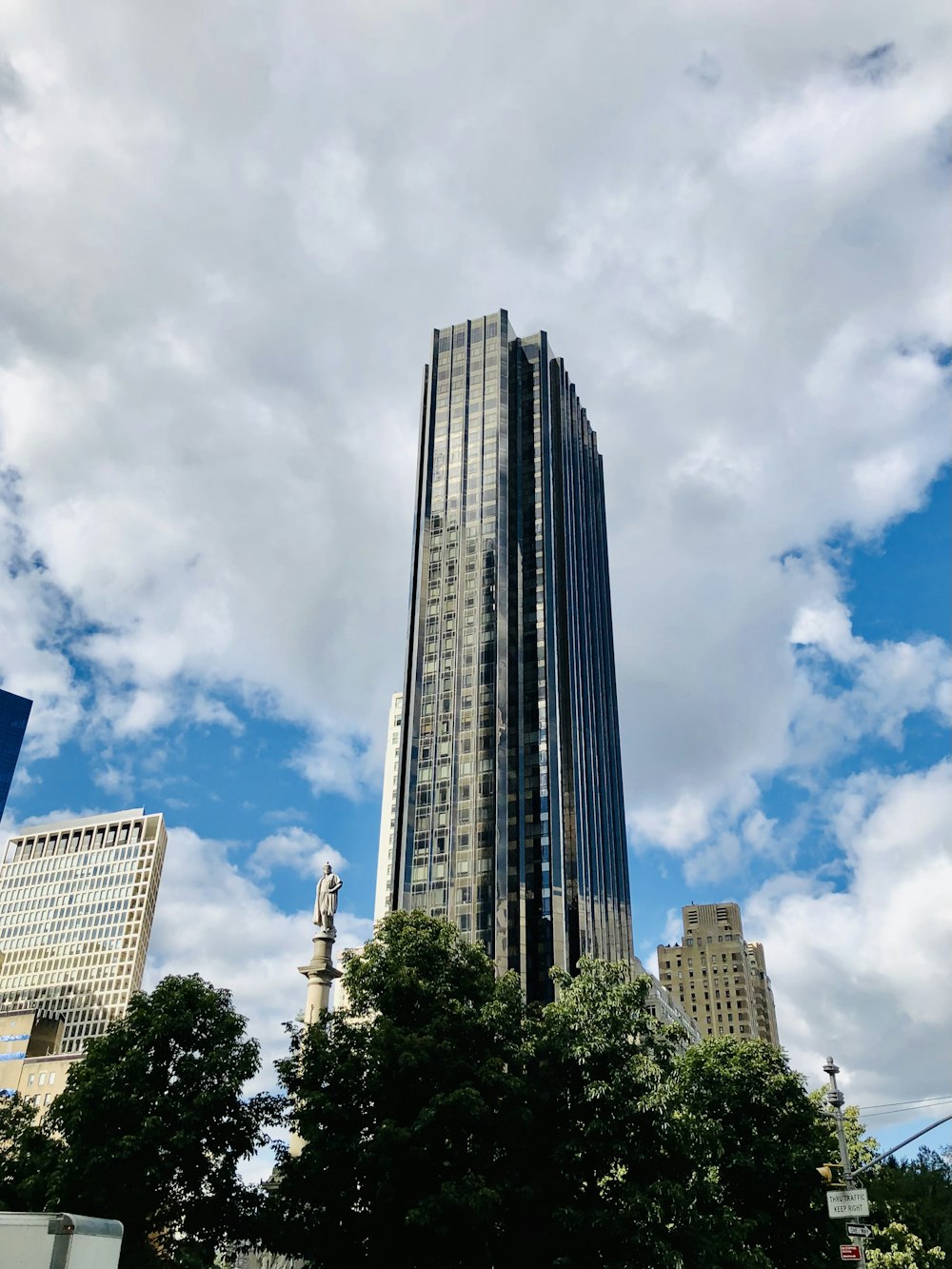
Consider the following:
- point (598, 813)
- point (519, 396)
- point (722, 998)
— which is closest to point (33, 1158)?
point (598, 813)

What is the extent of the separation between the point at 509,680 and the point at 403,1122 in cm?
9496

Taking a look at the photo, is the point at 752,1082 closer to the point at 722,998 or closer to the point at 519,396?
the point at 519,396

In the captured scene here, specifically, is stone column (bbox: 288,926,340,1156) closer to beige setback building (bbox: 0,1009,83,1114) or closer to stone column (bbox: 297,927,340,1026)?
stone column (bbox: 297,927,340,1026)

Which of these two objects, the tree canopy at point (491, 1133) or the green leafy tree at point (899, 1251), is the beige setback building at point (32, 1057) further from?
the tree canopy at point (491, 1133)

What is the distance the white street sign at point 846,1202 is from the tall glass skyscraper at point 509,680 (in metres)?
81.6

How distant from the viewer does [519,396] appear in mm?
144750

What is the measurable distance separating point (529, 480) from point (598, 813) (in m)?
45.2

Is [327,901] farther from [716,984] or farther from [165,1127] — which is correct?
[716,984]

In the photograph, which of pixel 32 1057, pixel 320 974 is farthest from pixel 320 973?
pixel 32 1057

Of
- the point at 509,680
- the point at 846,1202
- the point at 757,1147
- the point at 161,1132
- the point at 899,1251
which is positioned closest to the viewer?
the point at 846,1202

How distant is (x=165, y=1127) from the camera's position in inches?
1182

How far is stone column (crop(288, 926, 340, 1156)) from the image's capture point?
39.1 metres

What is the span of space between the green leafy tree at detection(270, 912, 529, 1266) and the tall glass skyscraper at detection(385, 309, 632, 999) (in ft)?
244

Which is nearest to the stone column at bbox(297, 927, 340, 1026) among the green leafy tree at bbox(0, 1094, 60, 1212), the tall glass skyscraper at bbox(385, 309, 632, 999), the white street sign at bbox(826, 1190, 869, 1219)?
the green leafy tree at bbox(0, 1094, 60, 1212)
